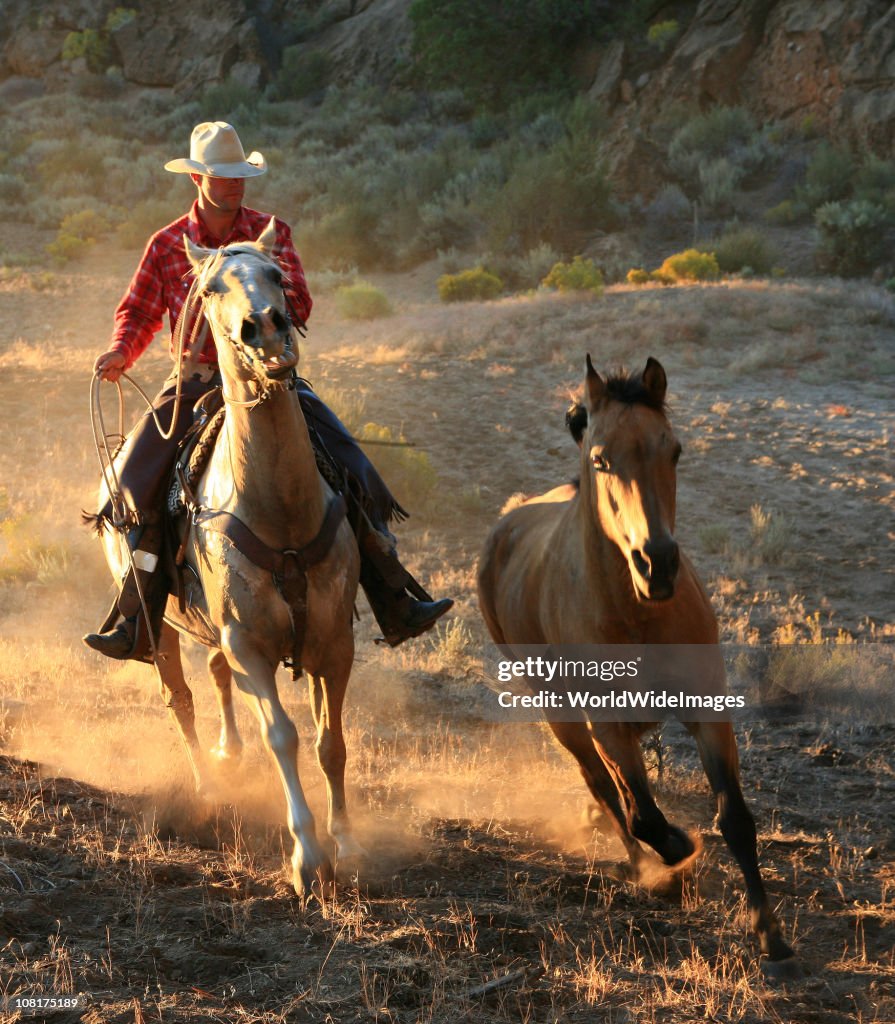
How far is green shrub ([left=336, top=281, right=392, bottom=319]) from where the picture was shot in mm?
22875

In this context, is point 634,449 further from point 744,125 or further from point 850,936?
point 744,125

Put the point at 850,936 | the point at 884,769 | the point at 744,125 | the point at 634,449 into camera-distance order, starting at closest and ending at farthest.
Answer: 1. the point at 634,449
2. the point at 850,936
3. the point at 884,769
4. the point at 744,125

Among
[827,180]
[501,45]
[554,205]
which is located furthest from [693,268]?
[501,45]

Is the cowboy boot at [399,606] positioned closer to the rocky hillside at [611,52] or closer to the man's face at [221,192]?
the man's face at [221,192]

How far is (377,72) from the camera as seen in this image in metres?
47.1

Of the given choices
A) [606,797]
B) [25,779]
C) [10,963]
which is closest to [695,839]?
[606,797]

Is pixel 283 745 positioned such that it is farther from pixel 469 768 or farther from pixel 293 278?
pixel 469 768

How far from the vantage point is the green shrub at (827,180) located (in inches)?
1166

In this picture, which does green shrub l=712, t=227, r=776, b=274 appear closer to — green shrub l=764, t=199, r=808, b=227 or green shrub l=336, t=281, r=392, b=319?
green shrub l=764, t=199, r=808, b=227

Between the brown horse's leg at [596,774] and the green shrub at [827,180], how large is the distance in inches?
1018

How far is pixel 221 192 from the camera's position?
6.46m

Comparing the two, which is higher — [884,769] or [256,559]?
[256,559]

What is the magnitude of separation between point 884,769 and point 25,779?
527 centimetres

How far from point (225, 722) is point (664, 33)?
35460mm
